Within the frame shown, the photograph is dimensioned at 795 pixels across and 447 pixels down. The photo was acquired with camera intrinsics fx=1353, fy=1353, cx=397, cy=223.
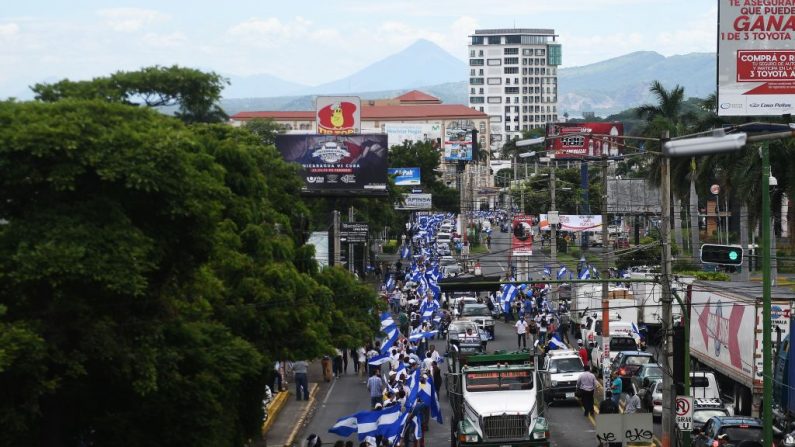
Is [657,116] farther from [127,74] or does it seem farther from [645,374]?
[127,74]

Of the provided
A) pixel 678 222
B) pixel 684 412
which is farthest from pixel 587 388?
pixel 678 222

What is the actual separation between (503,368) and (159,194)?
12068 mm

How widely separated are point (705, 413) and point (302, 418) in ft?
35.9

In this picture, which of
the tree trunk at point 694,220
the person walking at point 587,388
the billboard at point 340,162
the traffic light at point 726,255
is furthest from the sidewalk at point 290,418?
the tree trunk at point 694,220

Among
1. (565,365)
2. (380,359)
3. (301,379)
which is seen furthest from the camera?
(301,379)

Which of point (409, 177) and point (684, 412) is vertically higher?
point (409, 177)

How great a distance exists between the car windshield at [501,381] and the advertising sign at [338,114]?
152ft

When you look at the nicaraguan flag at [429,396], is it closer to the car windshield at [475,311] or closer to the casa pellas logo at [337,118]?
the car windshield at [475,311]

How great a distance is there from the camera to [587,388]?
3588 centimetres

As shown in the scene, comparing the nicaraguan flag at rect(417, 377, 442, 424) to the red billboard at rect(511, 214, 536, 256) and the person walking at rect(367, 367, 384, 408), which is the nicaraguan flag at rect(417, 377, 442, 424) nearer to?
the person walking at rect(367, 367, 384, 408)

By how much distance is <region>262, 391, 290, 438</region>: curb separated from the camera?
35.5 m

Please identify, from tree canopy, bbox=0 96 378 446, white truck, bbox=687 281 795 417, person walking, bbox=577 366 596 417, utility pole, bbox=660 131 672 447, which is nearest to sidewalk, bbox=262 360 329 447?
person walking, bbox=577 366 596 417

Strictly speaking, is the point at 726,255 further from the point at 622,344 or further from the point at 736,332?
the point at 622,344

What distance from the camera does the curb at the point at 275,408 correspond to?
3550 centimetres
